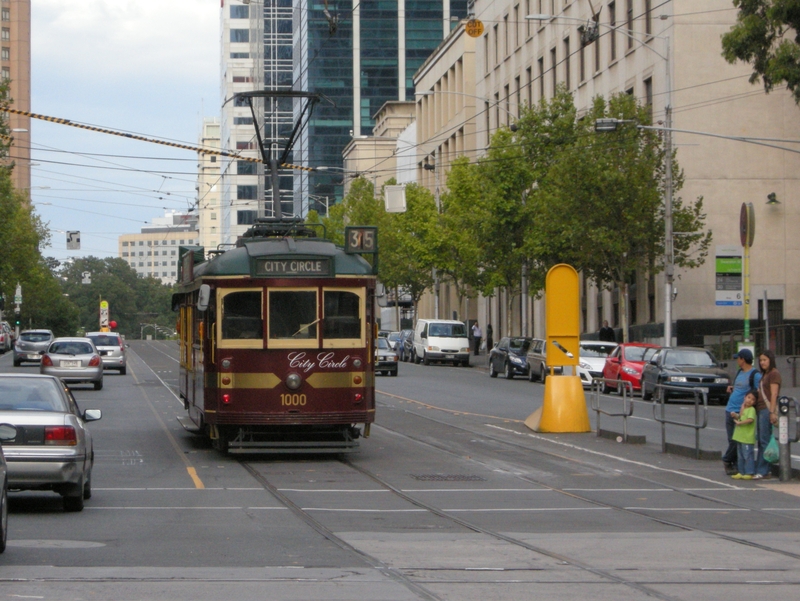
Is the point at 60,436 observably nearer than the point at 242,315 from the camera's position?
Yes

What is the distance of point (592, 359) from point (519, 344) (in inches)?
A: 267

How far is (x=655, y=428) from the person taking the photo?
2602 cm

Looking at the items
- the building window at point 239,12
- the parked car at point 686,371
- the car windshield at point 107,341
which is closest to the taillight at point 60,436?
the parked car at point 686,371

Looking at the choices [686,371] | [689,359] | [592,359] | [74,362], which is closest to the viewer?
[686,371]

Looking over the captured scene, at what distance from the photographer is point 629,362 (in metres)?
38.1

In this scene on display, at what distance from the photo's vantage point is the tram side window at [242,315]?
741 inches

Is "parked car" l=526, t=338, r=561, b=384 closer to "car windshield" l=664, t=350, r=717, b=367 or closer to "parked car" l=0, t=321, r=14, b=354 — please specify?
"car windshield" l=664, t=350, r=717, b=367

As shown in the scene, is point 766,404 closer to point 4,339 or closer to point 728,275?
point 728,275

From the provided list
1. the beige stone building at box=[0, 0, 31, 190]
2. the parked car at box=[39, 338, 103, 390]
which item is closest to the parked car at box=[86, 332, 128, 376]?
the parked car at box=[39, 338, 103, 390]

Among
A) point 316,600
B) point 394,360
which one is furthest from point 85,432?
point 394,360

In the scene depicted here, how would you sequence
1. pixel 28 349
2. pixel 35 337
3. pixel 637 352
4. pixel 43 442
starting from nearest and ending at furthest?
pixel 43 442 < pixel 637 352 < pixel 28 349 < pixel 35 337

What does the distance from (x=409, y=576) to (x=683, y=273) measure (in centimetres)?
4143

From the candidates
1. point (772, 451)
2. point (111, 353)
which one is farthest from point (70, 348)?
point (772, 451)

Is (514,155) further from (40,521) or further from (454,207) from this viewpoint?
(40,521)
